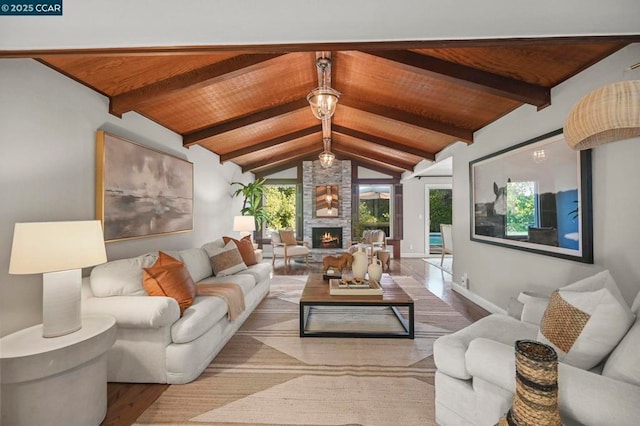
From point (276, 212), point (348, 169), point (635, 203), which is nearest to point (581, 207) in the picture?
point (635, 203)

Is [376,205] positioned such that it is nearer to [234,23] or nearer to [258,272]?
[258,272]

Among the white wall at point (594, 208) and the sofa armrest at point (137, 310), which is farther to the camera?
the sofa armrest at point (137, 310)

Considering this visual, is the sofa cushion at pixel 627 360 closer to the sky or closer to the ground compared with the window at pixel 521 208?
closer to the ground

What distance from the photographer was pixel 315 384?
221 cm

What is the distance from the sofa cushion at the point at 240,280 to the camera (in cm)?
339

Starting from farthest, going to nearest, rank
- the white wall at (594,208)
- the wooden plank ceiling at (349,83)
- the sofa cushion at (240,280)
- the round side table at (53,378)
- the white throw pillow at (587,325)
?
1. the sofa cushion at (240,280)
2. the wooden plank ceiling at (349,83)
3. the white wall at (594,208)
4. the round side table at (53,378)
5. the white throw pillow at (587,325)

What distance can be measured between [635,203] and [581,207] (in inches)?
15.9

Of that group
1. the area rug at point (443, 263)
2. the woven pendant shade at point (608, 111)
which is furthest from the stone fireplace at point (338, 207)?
the woven pendant shade at point (608, 111)

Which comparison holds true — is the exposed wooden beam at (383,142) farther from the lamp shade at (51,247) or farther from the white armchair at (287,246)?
the lamp shade at (51,247)

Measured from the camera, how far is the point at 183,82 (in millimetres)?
2902

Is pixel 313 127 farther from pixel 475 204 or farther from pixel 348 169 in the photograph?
pixel 475 204

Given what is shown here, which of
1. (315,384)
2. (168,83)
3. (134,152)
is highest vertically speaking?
(168,83)

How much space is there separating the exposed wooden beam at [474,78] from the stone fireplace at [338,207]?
5.64 metres

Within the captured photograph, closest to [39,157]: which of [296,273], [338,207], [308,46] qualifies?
[308,46]
